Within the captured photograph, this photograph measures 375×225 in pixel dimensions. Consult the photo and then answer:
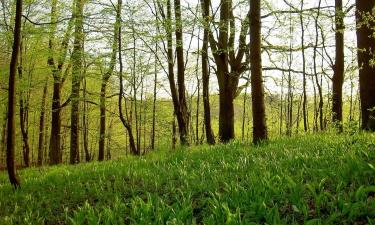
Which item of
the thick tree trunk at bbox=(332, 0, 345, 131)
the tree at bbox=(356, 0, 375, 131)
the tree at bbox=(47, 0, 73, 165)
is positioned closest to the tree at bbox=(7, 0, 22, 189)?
the tree at bbox=(356, 0, 375, 131)

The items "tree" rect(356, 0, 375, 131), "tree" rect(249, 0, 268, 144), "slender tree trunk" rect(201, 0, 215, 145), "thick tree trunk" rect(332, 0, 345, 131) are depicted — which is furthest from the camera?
"slender tree trunk" rect(201, 0, 215, 145)

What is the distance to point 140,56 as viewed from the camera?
81.0 feet

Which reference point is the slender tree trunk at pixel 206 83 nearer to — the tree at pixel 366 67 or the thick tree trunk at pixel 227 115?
the thick tree trunk at pixel 227 115

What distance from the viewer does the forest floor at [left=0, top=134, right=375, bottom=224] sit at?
13.8 feet

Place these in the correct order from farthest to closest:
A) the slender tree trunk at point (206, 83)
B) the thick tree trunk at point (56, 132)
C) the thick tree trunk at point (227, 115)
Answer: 1. the thick tree trunk at point (56, 132)
2. the thick tree trunk at point (227, 115)
3. the slender tree trunk at point (206, 83)

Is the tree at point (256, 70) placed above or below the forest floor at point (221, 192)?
above

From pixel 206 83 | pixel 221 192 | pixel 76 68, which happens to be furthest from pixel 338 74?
pixel 76 68

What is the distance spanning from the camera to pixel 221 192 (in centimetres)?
557

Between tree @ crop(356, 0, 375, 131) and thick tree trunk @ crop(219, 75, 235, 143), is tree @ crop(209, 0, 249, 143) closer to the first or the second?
thick tree trunk @ crop(219, 75, 235, 143)

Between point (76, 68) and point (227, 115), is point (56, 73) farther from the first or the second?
point (227, 115)

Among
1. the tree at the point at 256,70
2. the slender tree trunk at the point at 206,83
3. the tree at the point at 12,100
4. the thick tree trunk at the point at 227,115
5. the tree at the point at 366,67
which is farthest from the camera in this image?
the thick tree trunk at the point at 227,115

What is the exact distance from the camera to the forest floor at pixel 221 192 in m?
4.21

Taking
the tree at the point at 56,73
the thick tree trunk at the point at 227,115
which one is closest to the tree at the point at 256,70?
the thick tree trunk at the point at 227,115

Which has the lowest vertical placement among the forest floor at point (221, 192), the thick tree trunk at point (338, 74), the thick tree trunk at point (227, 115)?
the forest floor at point (221, 192)
